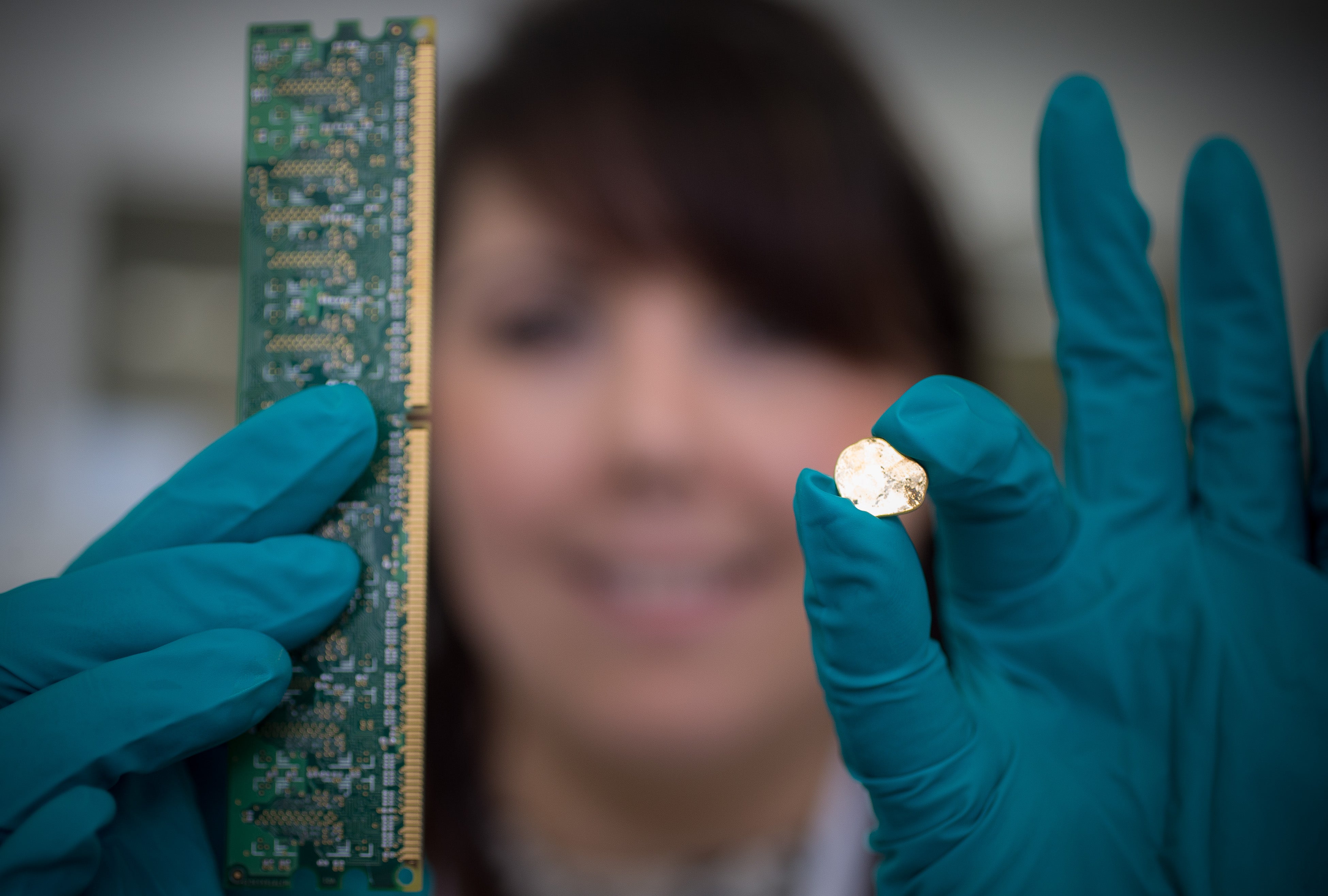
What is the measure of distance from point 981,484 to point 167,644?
40.8 inches

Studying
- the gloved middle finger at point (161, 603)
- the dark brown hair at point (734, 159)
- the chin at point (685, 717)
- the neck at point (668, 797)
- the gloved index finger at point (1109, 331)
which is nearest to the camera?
the gloved middle finger at point (161, 603)

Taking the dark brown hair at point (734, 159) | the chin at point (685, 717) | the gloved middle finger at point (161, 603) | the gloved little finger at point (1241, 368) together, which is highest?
the dark brown hair at point (734, 159)

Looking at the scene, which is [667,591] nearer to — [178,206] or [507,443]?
[507,443]

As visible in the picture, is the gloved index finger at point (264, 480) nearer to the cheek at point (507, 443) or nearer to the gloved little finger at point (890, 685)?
the cheek at point (507, 443)

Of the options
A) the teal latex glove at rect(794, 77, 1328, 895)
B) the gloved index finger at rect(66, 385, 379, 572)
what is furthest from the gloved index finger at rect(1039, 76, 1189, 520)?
the gloved index finger at rect(66, 385, 379, 572)

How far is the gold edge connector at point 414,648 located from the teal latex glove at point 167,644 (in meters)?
0.07

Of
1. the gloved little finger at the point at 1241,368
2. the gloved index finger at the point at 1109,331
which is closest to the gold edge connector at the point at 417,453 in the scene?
the gloved index finger at the point at 1109,331

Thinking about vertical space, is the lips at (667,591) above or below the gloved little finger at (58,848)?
above

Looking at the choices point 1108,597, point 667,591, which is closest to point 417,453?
point 667,591

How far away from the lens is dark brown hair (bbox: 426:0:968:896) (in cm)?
121

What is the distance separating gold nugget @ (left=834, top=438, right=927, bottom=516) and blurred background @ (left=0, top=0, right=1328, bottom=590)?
981 mm

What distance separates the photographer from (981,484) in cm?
76

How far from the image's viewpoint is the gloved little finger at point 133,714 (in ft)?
2.51

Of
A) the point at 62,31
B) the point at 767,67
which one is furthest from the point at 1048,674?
the point at 62,31
